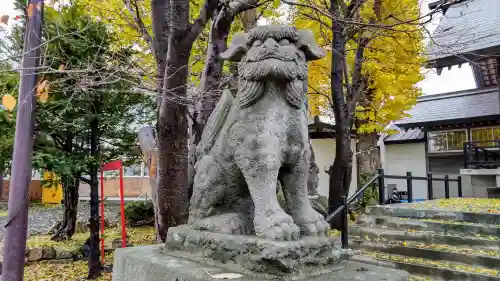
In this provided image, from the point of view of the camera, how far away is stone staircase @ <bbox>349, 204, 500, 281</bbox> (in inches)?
205

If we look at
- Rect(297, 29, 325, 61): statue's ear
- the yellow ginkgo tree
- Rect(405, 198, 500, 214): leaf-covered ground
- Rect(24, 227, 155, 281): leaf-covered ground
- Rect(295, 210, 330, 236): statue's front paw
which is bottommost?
Rect(24, 227, 155, 281): leaf-covered ground

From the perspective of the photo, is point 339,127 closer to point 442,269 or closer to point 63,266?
point 442,269

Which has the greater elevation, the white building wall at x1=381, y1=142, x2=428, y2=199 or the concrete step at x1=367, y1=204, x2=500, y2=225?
the white building wall at x1=381, y1=142, x2=428, y2=199

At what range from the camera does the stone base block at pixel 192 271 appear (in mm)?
2301

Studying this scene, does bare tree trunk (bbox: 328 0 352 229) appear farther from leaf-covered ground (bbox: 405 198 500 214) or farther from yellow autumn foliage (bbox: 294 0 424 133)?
leaf-covered ground (bbox: 405 198 500 214)

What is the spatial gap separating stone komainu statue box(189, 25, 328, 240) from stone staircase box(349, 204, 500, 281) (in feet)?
7.65

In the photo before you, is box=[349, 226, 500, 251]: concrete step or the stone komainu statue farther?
box=[349, 226, 500, 251]: concrete step

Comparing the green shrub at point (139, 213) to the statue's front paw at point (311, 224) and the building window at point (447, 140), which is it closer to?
the statue's front paw at point (311, 224)

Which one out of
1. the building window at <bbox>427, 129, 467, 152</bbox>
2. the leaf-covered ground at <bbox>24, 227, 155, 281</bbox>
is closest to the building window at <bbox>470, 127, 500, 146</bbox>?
the building window at <bbox>427, 129, 467, 152</bbox>

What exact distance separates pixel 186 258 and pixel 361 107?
29.5 ft

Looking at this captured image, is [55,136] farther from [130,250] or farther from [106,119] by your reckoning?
[130,250]

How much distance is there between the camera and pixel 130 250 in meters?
3.27

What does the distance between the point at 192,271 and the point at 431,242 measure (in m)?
4.85

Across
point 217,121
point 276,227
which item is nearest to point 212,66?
point 217,121
